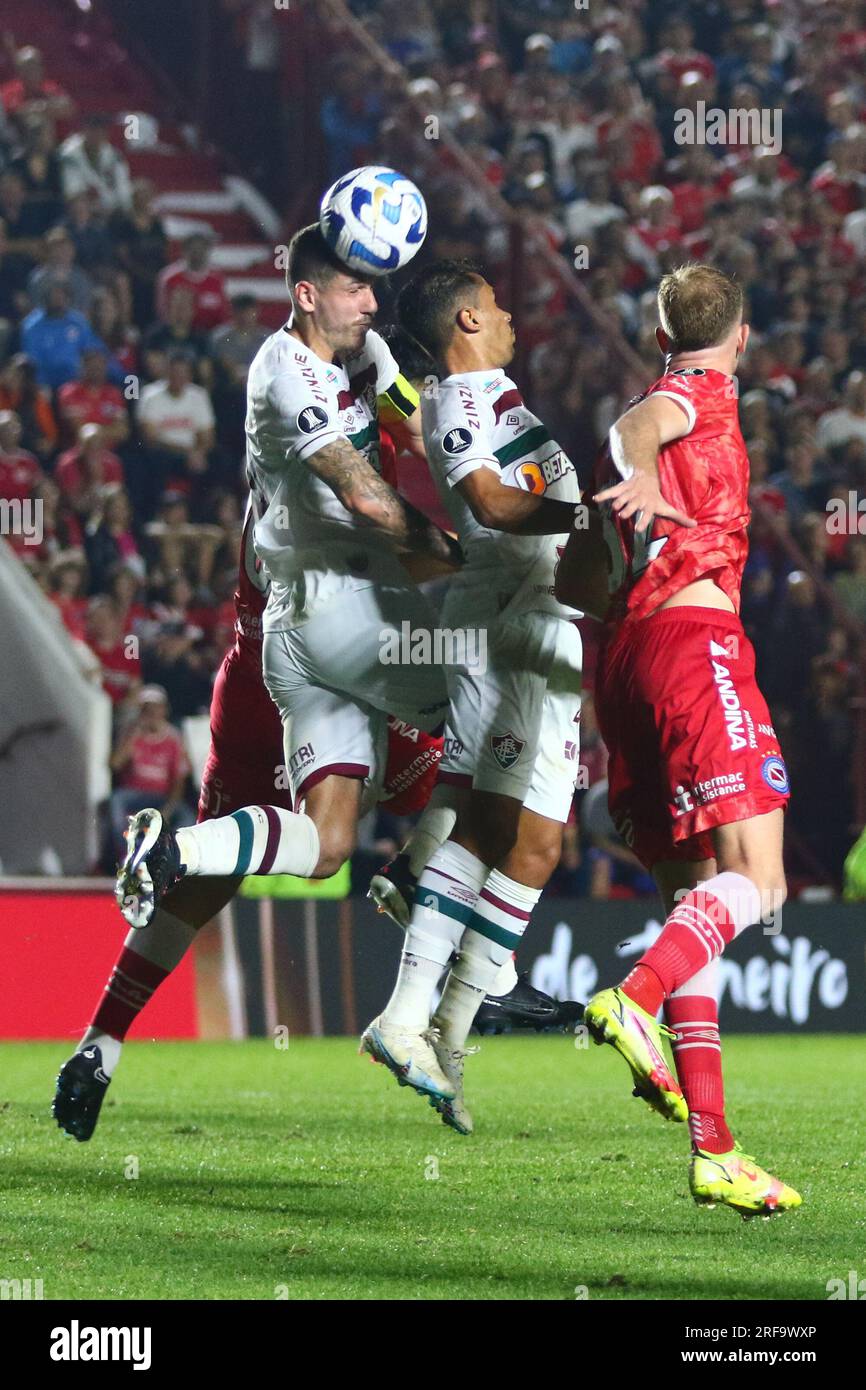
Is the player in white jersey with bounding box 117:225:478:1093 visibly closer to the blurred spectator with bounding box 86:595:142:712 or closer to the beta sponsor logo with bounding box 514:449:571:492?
the beta sponsor logo with bounding box 514:449:571:492

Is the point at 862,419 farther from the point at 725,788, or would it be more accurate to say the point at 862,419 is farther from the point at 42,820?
the point at 725,788

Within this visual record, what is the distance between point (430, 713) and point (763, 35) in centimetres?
1294

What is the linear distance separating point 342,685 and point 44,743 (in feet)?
19.2

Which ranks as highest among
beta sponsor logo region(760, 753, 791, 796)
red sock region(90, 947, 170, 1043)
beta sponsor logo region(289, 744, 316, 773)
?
beta sponsor logo region(289, 744, 316, 773)

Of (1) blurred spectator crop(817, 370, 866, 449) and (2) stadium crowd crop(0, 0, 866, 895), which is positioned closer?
(2) stadium crowd crop(0, 0, 866, 895)

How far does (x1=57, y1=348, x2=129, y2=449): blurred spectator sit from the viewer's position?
13.3 m

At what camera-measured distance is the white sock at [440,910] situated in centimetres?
600

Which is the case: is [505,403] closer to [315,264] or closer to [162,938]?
[315,264]

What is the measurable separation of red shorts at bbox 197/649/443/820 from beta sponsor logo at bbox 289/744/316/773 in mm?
370

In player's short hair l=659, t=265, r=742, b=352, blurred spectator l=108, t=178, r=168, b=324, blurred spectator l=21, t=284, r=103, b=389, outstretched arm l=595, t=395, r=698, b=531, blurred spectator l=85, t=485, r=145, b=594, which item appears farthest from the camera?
blurred spectator l=108, t=178, r=168, b=324

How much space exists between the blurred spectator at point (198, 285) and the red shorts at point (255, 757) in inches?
311

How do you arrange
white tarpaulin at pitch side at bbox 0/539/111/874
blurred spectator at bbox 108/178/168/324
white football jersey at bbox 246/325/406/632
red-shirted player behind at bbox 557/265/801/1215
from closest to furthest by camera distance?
1. red-shirted player behind at bbox 557/265/801/1215
2. white football jersey at bbox 246/325/406/632
3. white tarpaulin at pitch side at bbox 0/539/111/874
4. blurred spectator at bbox 108/178/168/324

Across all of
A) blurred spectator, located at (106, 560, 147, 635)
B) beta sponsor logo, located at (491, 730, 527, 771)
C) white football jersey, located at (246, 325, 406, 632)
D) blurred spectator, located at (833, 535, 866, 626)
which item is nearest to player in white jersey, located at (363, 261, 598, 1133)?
beta sponsor logo, located at (491, 730, 527, 771)

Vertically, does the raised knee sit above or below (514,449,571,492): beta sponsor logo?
below
